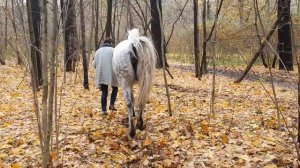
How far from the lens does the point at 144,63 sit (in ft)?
20.1

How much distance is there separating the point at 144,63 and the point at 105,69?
1.86 meters

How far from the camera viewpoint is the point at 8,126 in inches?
290

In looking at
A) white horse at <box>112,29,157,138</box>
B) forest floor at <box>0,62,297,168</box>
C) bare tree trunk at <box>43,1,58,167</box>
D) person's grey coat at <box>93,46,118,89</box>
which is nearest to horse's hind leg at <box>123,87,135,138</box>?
white horse at <box>112,29,157,138</box>

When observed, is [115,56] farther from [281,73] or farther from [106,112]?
[281,73]

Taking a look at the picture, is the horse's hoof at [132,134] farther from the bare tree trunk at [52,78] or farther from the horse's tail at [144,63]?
the bare tree trunk at [52,78]

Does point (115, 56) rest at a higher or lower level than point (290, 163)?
higher

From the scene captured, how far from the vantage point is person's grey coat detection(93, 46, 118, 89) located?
7.77 metres

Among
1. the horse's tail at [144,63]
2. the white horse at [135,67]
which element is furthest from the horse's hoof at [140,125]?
the horse's tail at [144,63]

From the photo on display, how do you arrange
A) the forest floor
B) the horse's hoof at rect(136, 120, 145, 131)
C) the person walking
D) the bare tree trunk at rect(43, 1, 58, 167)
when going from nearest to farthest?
the bare tree trunk at rect(43, 1, 58, 167) → the forest floor → the horse's hoof at rect(136, 120, 145, 131) → the person walking

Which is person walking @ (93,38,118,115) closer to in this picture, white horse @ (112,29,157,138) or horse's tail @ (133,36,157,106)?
white horse @ (112,29,157,138)

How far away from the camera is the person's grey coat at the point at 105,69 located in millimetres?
7766

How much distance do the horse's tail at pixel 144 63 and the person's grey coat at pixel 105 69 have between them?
1.67 metres

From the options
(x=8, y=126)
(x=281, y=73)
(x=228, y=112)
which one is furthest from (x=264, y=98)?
(x=281, y=73)

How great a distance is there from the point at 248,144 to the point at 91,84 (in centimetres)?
916
